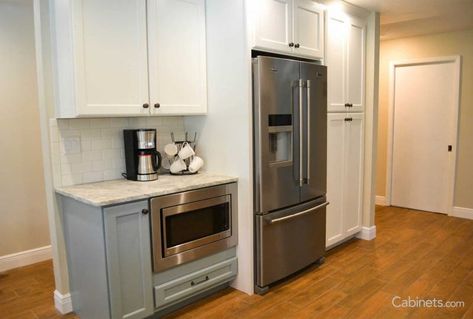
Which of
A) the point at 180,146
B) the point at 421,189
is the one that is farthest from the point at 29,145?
the point at 421,189

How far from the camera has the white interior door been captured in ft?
16.6

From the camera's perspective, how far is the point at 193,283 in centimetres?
265

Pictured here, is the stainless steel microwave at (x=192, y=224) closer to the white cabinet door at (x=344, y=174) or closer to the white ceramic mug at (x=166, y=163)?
the white ceramic mug at (x=166, y=163)

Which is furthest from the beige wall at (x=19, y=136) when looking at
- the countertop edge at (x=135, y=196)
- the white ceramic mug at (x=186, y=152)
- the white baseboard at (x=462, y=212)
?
the white baseboard at (x=462, y=212)

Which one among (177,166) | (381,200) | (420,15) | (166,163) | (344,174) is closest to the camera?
(177,166)

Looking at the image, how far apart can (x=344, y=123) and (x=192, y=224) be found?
73.9 inches

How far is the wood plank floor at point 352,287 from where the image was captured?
265cm

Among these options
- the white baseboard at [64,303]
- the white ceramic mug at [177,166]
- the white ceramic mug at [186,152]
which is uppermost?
the white ceramic mug at [186,152]

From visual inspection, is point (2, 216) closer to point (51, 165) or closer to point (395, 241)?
point (51, 165)

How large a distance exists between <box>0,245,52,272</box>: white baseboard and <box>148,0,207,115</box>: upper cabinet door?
205 cm

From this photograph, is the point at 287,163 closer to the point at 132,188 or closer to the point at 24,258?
the point at 132,188

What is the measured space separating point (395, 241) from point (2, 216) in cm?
395

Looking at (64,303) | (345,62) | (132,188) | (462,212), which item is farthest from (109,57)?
(462,212)

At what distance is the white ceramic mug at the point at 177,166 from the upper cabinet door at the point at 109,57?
0.52 m
